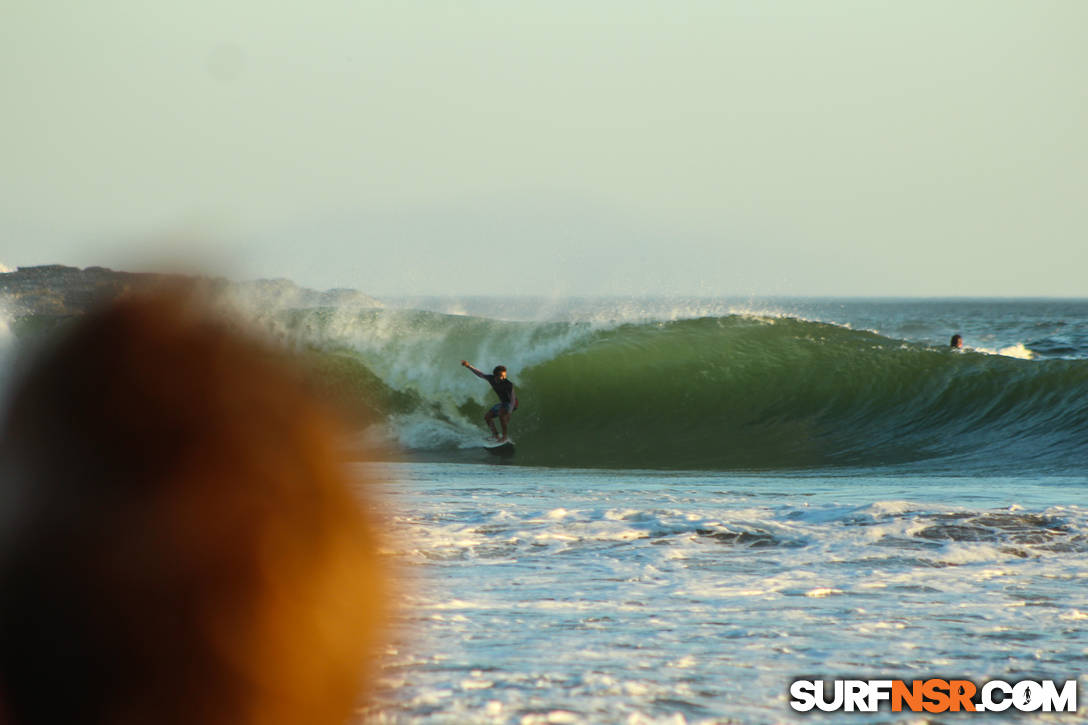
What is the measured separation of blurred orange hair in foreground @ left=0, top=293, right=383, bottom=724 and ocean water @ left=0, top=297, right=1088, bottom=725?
1.07m

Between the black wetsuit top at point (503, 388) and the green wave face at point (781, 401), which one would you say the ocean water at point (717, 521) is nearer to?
the green wave face at point (781, 401)

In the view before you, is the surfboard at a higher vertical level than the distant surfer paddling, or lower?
lower

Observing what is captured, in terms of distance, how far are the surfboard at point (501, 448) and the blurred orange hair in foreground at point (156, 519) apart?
43.8 ft

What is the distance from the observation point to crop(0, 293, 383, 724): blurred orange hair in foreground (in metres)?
2.27

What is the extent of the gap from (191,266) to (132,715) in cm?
108

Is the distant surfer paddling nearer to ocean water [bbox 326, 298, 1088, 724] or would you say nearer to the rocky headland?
ocean water [bbox 326, 298, 1088, 724]

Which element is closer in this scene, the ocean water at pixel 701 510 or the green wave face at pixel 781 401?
the ocean water at pixel 701 510

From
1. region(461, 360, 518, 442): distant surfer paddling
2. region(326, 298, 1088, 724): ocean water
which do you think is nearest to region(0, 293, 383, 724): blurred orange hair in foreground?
region(326, 298, 1088, 724): ocean water

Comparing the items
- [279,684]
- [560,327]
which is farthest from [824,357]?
[279,684]

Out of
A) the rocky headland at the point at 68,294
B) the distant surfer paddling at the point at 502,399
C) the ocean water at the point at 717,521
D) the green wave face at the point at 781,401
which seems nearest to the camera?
the ocean water at the point at 717,521

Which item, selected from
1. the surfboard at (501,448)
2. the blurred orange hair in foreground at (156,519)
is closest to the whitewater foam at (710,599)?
the blurred orange hair in foreground at (156,519)

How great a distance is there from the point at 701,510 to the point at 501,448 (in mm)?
7775

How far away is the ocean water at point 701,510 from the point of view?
4.16 metres

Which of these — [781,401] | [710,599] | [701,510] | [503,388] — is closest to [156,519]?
[710,599]
